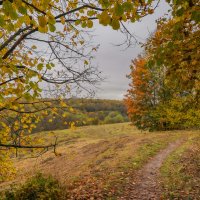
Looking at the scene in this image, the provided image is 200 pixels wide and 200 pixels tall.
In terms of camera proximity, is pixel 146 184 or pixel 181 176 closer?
pixel 146 184

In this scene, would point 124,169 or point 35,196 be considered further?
point 124,169

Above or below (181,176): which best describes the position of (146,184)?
below

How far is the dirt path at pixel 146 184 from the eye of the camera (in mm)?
12164

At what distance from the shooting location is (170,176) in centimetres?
1504

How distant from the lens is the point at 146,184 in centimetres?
1388

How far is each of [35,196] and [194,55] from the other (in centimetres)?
785

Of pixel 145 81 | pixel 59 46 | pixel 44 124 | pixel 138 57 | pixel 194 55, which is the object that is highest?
pixel 138 57

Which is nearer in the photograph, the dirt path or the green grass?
the green grass

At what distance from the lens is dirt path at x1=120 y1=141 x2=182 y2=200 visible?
1216 centimetres

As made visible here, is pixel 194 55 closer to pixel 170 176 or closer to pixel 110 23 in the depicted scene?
pixel 110 23

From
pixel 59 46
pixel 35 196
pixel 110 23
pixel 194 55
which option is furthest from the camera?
pixel 35 196

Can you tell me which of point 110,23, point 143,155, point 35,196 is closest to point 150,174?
point 143,155

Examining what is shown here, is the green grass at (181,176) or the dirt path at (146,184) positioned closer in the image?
the green grass at (181,176)

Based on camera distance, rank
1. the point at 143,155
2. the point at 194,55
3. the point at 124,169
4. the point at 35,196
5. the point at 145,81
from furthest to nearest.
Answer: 1. the point at 145,81
2. the point at 143,155
3. the point at 124,169
4. the point at 35,196
5. the point at 194,55
